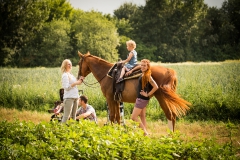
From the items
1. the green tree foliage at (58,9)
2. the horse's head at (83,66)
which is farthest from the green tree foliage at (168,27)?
the horse's head at (83,66)

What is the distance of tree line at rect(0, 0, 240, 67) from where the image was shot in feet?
138

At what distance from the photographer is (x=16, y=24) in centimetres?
4131

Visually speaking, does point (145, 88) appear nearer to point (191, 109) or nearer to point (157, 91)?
point (157, 91)

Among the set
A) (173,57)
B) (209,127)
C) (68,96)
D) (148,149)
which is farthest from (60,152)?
(173,57)

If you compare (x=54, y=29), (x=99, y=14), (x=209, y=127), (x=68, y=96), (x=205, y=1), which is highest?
(x=205, y=1)

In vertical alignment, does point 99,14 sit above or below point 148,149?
above

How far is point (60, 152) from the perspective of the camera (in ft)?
14.2

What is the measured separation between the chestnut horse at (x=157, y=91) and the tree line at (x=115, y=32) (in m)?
33.3

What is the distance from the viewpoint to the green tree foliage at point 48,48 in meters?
45.0

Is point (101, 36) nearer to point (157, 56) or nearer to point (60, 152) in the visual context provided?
point (157, 56)

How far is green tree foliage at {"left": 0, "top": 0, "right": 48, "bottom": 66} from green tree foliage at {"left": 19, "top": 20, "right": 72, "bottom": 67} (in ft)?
5.24

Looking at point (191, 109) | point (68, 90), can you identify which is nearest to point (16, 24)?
point (191, 109)

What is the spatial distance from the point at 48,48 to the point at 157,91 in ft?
130

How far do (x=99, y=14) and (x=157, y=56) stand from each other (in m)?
12.3
